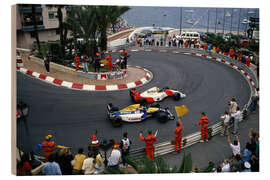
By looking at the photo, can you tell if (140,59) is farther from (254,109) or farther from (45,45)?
(254,109)

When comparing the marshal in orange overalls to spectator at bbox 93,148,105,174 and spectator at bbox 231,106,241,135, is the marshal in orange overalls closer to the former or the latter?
spectator at bbox 231,106,241,135

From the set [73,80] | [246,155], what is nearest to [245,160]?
[246,155]

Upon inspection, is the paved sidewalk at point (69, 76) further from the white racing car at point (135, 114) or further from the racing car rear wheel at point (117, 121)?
the racing car rear wheel at point (117, 121)

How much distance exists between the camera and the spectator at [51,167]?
6893 mm

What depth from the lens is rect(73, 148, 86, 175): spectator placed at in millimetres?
7312

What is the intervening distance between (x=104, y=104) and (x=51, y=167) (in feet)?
17.1

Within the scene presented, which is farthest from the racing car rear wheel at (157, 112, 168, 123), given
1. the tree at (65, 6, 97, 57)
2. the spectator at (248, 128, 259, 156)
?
the tree at (65, 6, 97, 57)

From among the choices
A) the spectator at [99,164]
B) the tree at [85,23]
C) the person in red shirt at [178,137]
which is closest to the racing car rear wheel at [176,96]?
the person in red shirt at [178,137]

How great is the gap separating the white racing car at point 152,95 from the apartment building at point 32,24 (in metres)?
5.33

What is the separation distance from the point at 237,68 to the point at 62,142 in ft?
41.1

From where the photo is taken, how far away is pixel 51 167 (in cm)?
693

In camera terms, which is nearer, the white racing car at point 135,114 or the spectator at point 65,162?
the spectator at point 65,162

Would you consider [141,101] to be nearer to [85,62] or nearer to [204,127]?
[204,127]

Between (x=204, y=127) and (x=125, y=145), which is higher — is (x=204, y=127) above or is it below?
above
